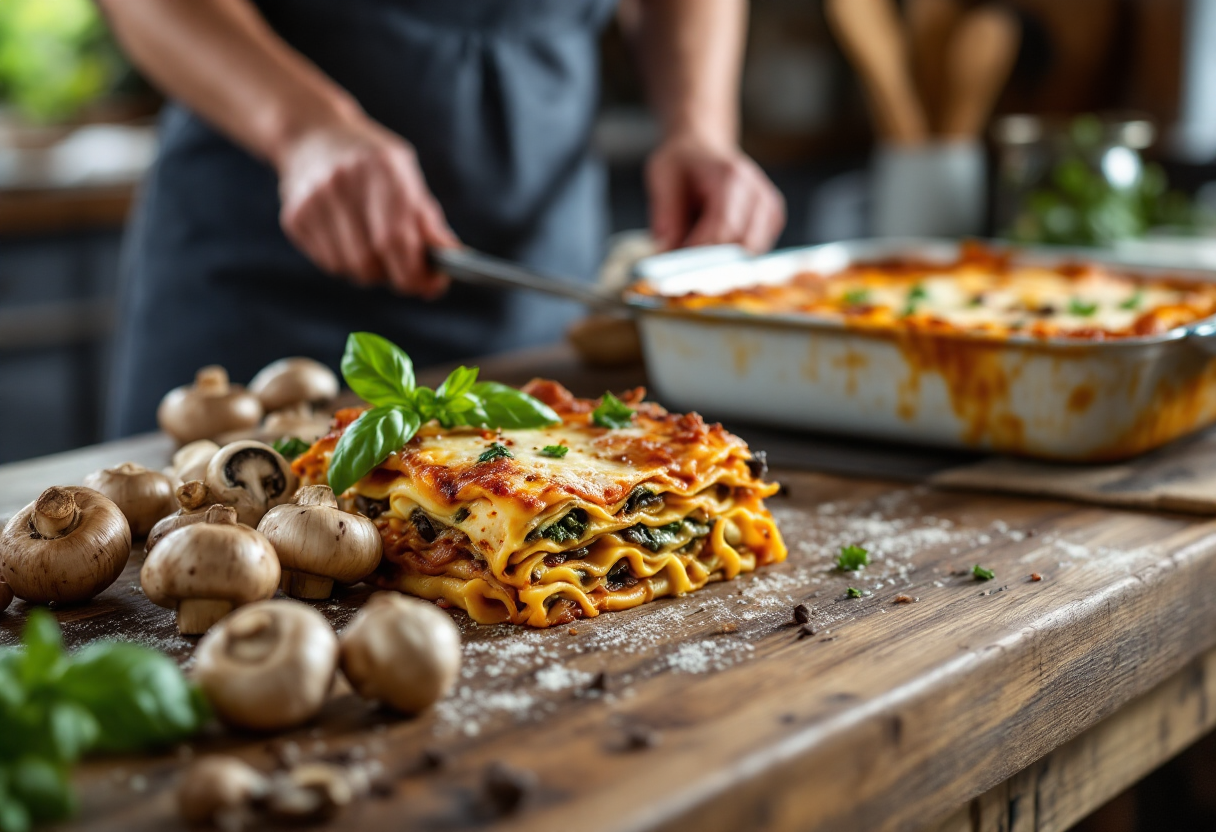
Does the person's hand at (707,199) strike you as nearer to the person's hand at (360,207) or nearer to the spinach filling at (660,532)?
the person's hand at (360,207)

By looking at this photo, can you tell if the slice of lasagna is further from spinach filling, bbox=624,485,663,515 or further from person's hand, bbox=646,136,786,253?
person's hand, bbox=646,136,786,253

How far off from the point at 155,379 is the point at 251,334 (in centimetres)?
21

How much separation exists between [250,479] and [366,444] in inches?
6.5

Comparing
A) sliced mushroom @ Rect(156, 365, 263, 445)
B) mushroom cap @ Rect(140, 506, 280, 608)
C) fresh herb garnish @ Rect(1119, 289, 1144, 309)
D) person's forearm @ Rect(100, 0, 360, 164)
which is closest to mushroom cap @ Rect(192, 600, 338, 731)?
mushroom cap @ Rect(140, 506, 280, 608)

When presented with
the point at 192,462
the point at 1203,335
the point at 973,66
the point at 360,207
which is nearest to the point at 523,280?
the point at 360,207

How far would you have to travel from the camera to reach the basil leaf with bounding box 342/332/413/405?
148 cm

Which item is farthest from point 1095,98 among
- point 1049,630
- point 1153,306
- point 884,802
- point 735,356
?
point 884,802

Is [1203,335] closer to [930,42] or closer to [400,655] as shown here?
[400,655]

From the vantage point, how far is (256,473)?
1439mm

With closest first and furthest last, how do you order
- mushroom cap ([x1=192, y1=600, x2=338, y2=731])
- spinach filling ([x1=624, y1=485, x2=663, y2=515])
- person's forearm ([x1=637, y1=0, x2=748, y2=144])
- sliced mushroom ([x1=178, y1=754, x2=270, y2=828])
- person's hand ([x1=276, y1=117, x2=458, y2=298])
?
sliced mushroom ([x1=178, y1=754, x2=270, y2=828])
mushroom cap ([x1=192, y1=600, x2=338, y2=731])
spinach filling ([x1=624, y1=485, x2=663, y2=515])
person's hand ([x1=276, y1=117, x2=458, y2=298])
person's forearm ([x1=637, y1=0, x2=748, y2=144])

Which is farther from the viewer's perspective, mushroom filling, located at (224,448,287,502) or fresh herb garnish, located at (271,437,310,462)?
fresh herb garnish, located at (271,437,310,462)

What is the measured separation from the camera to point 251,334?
2.49 meters

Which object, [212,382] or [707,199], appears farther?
[707,199]

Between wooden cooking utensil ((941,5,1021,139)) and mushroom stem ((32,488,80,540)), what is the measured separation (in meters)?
3.06
